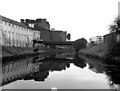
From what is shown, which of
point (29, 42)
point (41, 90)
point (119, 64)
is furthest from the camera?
point (29, 42)

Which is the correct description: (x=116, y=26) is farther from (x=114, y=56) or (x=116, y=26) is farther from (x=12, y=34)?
(x=12, y=34)

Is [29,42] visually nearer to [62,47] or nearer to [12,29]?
[12,29]

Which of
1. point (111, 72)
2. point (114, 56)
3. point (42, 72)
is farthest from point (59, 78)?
point (114, 56)

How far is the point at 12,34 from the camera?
59.8 m

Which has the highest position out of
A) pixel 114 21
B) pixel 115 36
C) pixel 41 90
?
pixel 114 21

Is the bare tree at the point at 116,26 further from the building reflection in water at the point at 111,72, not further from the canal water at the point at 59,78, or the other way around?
the canal water at the point at 59,78

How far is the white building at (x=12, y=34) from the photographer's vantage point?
5256 centimetres

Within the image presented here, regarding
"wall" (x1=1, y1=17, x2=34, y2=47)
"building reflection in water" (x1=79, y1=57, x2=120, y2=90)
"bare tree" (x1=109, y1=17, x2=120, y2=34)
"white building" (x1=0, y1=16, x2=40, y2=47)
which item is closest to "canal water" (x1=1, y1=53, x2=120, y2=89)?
"building reflection in water" (x1=79, y1=57, x2=120, y2=90)

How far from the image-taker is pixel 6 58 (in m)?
30.9

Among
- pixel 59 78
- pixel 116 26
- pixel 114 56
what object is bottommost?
pixel 59 78

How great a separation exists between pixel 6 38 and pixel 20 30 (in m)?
15.8

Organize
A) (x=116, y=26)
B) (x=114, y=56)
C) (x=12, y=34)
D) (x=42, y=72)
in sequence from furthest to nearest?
(x=12, y=34) → (x=116, y=26) → (x=114, y=56) → (x=42, y=72)

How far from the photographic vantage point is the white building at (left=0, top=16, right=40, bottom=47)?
52.6m

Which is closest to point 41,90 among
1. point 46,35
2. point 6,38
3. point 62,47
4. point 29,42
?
point 6,38
